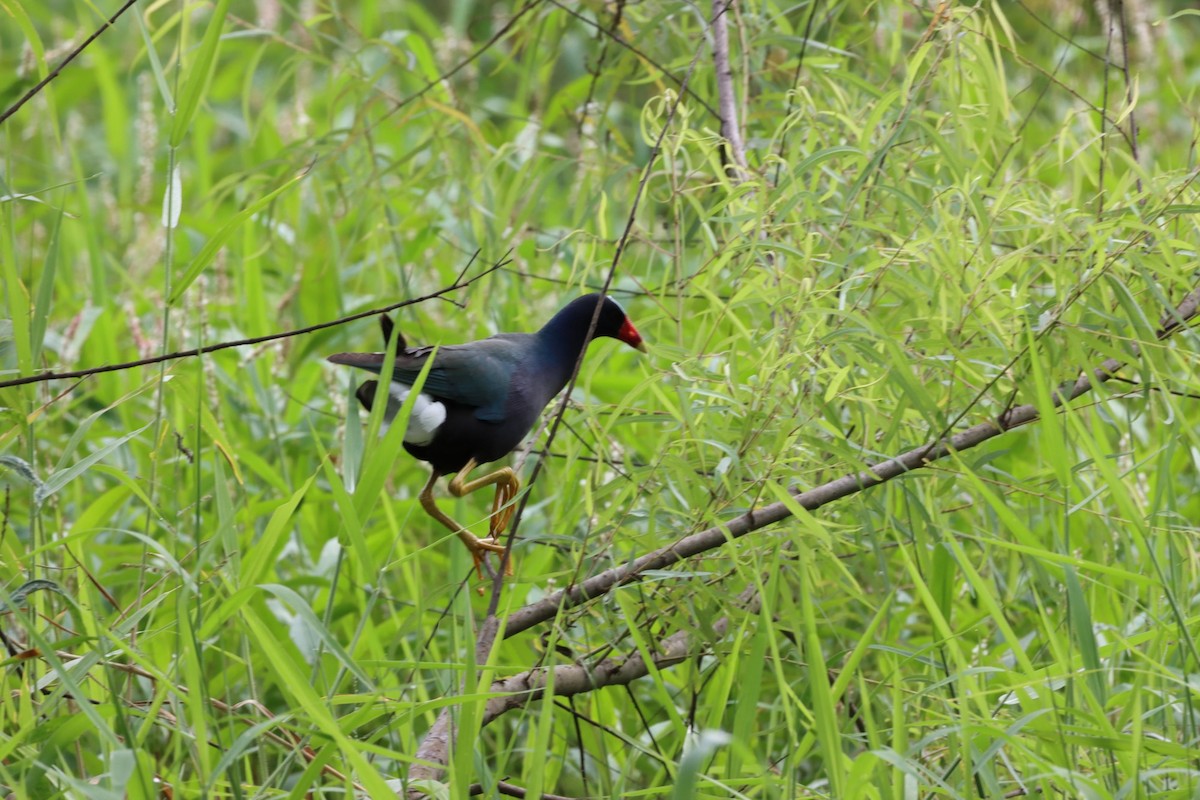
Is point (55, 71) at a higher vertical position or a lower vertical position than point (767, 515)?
higher

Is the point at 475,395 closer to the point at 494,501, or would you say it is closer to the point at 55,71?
the point at 494,501

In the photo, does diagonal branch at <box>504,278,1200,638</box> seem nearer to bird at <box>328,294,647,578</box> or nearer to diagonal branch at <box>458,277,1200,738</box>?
diagonal branch at <box>458,277,1200,738</box>

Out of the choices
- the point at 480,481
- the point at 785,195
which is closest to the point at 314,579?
the point at 480,481

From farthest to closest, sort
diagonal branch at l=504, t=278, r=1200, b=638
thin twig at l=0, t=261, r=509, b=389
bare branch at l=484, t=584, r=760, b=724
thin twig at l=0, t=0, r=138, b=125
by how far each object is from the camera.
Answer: bare branch at l=484, t=584, r=760, b=724 < diagonal branch at l=504, t=278, r=1200, b=638 < thin twig at l=0, t=0, r=138, b=125 < thin twig at l=0, t=261, r=509, b=389

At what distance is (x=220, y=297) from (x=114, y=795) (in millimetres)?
2857

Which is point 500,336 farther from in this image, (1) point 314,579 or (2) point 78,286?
(2) point 78,286

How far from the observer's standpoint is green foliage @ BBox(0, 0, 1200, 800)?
1.69 metres

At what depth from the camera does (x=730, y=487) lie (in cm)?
189

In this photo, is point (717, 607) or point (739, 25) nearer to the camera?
point (717, 607)

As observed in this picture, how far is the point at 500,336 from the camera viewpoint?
269 cm

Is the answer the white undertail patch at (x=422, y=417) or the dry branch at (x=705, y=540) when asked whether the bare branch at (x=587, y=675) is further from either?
the white undertail patch at (x=422, y=417)

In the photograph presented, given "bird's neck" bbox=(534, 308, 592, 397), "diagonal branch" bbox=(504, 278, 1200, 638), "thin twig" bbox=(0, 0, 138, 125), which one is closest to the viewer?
"thin twig" bbox=(0, 0, 138, 125)

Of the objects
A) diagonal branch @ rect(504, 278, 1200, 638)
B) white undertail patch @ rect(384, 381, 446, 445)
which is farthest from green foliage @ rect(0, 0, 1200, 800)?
white undertail patch @ rect(384, 381, 446, 445)

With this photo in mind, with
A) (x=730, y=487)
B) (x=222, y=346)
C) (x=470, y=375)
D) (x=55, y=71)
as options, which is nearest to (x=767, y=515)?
(x=730, y=487)
